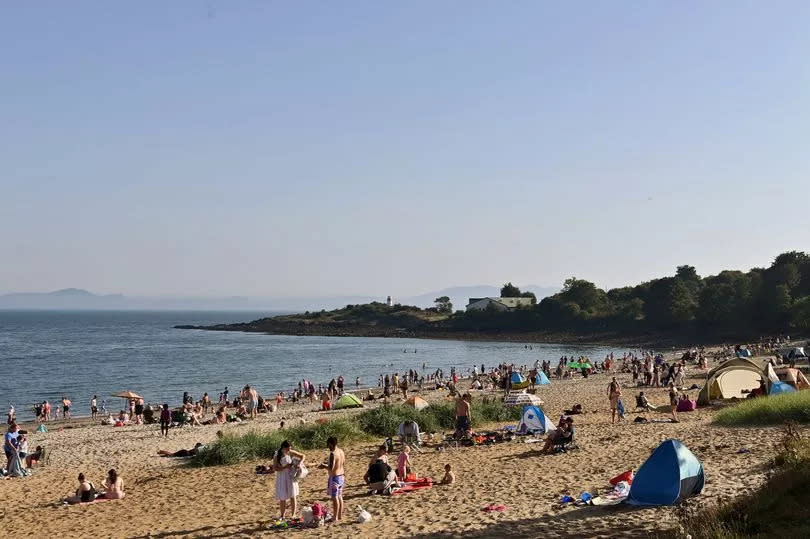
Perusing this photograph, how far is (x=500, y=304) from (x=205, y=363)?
213ft

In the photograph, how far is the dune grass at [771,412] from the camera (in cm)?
1628

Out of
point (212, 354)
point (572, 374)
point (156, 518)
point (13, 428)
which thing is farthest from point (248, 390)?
point (212, 354)

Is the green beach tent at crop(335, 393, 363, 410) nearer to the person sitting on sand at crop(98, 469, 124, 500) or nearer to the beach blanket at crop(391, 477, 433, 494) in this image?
the person sitting on sand at crop(98, 469, 124, 500)

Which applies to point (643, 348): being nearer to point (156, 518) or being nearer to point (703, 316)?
point (703, 316)

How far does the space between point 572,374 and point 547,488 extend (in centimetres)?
3636

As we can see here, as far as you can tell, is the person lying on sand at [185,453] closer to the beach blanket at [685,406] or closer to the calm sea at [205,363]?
the beach blanket at [685,406]

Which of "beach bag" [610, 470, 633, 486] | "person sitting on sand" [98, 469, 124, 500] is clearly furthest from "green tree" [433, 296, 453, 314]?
"beach bag" [610, 470, 633, 486]

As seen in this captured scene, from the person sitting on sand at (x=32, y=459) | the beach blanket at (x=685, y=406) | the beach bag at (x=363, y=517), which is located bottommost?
the person sitting on sand at (x=32, y=459)

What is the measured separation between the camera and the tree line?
76.9 meters

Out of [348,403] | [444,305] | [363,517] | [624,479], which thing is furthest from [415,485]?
[444,305]

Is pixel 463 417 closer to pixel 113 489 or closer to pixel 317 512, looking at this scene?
pixel 317 512

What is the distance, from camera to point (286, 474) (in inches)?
439

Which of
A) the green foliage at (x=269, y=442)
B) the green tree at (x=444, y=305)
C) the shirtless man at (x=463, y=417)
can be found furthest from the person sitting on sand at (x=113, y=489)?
the green tree at (x=444, y=305)

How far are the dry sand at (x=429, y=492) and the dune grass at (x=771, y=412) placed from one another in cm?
79
